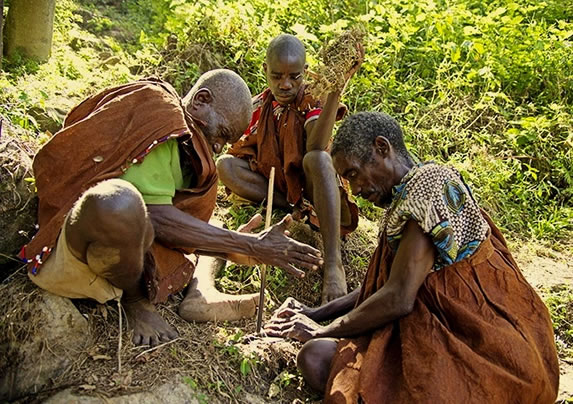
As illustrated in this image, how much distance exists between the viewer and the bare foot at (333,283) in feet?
11.1

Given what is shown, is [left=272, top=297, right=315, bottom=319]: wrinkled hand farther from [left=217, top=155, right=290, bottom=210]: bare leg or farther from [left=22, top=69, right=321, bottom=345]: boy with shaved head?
[left=217, top=155, right=290, bottom=210]: bare leg

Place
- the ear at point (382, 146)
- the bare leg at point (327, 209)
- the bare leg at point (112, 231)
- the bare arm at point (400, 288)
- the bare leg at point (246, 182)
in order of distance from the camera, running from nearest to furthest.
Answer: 1. the bare leg at point (112, 231)
2. the bare arm at point (400, 288)
3. the ear at point (382, 146)
4. the bare leg at point (327, 209)
5. the bare leg at point (246, 182)

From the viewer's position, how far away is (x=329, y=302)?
313 centimetres

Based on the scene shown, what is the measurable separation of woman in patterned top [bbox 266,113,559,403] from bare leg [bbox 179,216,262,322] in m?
0.57

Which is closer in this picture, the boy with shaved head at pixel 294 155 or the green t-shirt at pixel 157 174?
the green t-shirt at pixel 157 174

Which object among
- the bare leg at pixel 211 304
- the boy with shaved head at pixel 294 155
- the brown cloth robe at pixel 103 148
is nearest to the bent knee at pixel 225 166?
the boy with shaved head at pixel 294 155

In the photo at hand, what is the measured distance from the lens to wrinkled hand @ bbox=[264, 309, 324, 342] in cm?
280

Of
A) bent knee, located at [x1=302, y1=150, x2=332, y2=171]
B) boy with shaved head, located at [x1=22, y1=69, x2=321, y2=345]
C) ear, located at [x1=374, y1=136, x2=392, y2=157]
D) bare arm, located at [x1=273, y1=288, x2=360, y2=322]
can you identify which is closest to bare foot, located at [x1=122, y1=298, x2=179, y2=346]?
boy with shaved head, located at [x1=22, y1=69, x2=321, y2=345]

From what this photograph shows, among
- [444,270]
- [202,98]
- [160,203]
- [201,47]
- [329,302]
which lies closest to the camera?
[444,270]

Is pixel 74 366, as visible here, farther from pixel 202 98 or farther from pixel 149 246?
pixel 202 98

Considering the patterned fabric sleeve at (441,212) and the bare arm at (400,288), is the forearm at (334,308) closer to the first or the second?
the bare arm at (400,288)

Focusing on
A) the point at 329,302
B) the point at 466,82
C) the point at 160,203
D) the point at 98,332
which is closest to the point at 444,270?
the point at 329,302

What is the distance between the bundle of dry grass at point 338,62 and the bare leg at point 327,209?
532 millimetres

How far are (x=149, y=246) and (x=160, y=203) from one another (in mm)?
182
